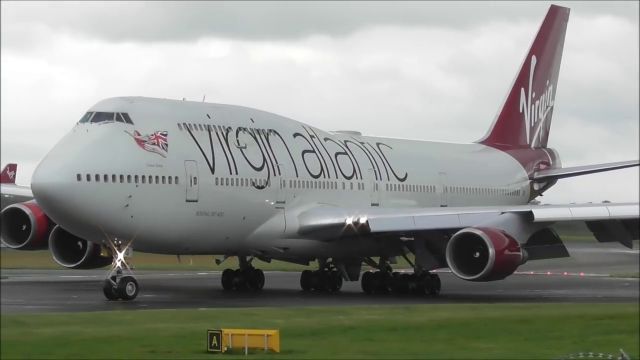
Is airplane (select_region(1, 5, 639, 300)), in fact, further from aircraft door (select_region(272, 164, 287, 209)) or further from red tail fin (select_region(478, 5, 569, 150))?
red tail fin (select_region(478, 5, 569, 150))

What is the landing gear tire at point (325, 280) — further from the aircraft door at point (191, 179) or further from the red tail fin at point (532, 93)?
the red tail fin at point (532, 93)

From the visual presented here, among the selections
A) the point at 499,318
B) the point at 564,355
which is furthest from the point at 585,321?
the point at 564,355

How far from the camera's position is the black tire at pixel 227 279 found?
31781mm

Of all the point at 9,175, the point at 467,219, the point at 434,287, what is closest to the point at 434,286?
the point at 434,287

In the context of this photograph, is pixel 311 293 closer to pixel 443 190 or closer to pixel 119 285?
pixel 119 285

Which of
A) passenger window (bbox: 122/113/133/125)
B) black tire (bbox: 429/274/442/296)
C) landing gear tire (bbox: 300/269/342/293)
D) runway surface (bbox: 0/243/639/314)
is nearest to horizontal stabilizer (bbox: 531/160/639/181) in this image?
runway surface (bbox: 0/243/639/314)

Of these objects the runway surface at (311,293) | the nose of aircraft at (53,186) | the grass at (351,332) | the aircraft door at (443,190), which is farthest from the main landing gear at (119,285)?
the aircraft door at (443,190)

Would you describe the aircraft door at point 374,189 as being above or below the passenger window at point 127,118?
below

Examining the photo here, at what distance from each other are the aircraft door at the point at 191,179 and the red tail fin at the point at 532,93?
53.5 feet

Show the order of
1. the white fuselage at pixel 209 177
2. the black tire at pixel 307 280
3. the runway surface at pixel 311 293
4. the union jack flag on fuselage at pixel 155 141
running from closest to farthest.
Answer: the runway surface at pixel 311 293, the white fuselage at pixel 209 177, the union jack flag on fuselage at pixel 155 141, the black tire at pixel 307 280

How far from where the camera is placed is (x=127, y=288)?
83.0 ft

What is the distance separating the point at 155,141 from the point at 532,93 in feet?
63.6

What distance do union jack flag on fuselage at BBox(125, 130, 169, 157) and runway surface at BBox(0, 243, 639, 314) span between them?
3.24 metres

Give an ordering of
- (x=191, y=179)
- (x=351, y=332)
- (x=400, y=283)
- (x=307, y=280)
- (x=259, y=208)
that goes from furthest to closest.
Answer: (x=307, y=280), (x=400, y=283), (x=259, y=208), (x=191, y=179), (x=351, y=332)
